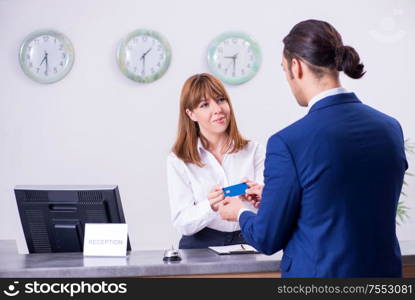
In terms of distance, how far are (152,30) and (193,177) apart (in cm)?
200

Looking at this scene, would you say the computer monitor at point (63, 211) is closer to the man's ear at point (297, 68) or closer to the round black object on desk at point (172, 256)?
the round black object on desk at point (172, 256)

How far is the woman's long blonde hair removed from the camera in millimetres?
3008

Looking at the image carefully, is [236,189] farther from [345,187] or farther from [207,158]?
[345,187]

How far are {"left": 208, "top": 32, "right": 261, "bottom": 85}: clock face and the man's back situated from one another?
297 cm

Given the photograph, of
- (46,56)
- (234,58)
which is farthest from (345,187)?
(46,56)

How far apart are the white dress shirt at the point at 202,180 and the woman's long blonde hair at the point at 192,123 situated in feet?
0.12

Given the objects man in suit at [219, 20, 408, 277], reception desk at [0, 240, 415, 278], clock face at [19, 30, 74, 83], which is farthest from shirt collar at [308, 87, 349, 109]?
clock face at [19, 30, 74, 83]

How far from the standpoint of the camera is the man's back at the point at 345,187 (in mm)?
1604

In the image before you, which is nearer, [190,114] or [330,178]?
[330,178]

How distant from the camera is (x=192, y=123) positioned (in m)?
3.09

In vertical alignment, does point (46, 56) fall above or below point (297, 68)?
above

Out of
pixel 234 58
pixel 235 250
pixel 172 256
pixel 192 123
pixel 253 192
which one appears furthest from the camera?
pixel 234 58

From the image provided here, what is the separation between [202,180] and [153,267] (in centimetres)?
89

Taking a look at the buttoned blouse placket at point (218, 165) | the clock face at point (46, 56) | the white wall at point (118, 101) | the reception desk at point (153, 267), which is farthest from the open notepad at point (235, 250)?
the clock face at point (46, 56)
